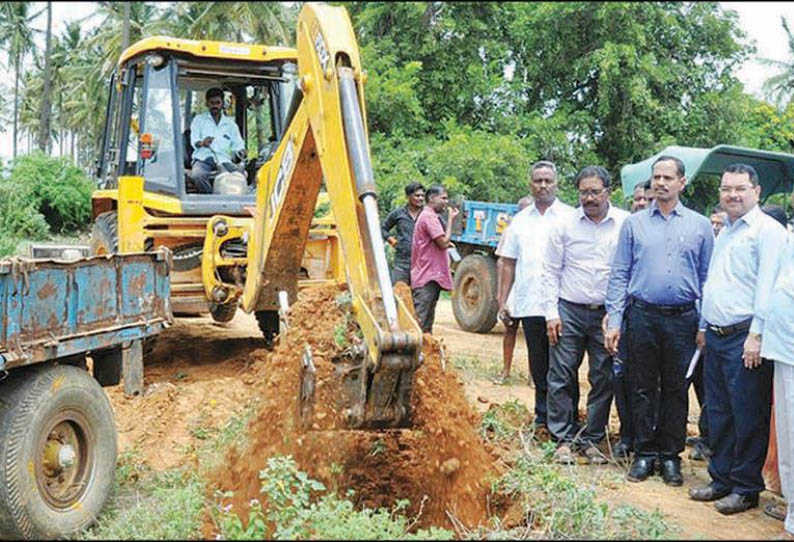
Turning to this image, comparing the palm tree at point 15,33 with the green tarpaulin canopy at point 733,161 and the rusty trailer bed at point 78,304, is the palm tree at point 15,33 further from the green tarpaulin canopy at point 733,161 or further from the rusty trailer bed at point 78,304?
the green tarpaulin canopy at point 733,161

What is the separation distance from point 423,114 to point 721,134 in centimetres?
408

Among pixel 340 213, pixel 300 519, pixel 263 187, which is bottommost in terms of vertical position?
pixel 300 519

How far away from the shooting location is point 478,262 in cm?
1134

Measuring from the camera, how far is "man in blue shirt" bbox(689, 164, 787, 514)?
454cm

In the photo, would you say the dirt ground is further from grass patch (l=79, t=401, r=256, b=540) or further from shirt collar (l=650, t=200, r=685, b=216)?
shirt collar (l=650, t=200, r=685, b=216)

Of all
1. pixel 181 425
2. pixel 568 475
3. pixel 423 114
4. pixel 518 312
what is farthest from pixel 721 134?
pixel 181 425

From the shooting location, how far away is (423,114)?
1235 centimetres

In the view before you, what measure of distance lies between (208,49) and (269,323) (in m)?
2.61

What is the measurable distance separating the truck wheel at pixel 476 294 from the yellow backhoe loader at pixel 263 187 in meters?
3.61

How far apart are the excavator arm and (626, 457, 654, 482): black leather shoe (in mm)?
1845

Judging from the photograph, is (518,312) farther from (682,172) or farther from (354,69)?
(354,69)

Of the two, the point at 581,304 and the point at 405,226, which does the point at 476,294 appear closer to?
the point at 405,226

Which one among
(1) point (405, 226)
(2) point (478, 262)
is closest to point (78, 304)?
(1) point (405, 226)

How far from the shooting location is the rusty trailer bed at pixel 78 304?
12.7 feet
